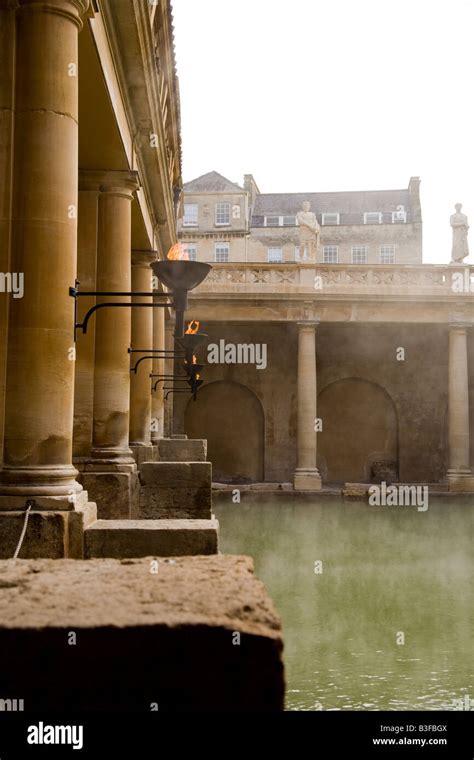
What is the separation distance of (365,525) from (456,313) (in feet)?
31.3

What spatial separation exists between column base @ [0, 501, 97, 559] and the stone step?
102 mm

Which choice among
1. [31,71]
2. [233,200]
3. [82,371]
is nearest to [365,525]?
[82,371]

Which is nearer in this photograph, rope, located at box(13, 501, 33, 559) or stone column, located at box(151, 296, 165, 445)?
rope, located at box(13, 501, 33, 559)

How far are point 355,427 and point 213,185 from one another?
30142 millimetres

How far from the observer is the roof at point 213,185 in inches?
2111

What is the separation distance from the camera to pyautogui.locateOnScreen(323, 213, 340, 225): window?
5516cm

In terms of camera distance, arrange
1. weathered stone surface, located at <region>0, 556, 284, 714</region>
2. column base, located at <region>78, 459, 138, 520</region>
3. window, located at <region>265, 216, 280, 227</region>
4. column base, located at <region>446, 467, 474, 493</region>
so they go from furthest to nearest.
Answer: window, located at <region>265, 216, 280, 227</region> → column base, located at <region>446, 467, 474, 493</region> → column base, located at <region>78, 459, 138, 520</region> → weathered stone surface, located at <region>0, 556, 284, 714</region>

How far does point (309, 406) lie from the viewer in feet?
78.1

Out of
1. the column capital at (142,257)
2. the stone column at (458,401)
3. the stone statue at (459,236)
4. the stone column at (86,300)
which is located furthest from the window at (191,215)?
the stone column at (86,300)

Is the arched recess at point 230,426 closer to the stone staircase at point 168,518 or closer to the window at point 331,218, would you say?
the stone staircase at point 168,518

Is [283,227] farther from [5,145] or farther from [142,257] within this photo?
[5,145]

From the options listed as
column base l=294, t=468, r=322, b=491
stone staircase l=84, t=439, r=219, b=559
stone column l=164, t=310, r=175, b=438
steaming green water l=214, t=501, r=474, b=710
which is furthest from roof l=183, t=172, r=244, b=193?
stone staircase l=84, t=439, r=219, b=559

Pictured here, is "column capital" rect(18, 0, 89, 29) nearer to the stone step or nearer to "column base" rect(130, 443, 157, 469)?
the stone step

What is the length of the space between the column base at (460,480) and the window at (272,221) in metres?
33.1
